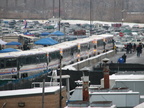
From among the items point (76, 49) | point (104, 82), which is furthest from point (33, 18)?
point (104, 82)

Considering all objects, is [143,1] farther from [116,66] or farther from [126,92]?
[126,92]

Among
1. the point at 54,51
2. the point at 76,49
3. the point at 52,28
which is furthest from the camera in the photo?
the point at 52,28

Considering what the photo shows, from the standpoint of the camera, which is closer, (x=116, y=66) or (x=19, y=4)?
(x=116, y=66)

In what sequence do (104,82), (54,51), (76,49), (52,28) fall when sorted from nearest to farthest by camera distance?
1. (104,82)
2. (54,51)
3. (76,49)
4. (52,28)

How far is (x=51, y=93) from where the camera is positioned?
75.0ft

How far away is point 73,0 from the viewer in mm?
149375

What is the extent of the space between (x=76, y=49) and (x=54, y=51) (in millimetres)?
5954

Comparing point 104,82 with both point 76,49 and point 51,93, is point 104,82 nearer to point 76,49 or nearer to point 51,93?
point 51,93

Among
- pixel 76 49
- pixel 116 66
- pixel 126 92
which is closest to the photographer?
pixel 126 92

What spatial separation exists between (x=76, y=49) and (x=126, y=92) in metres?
28.1

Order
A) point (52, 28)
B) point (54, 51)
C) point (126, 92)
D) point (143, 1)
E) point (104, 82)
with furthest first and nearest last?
point (143, 1) < point (52, 28) < point (54, 51) < point (104, 82) < point (126, 92)

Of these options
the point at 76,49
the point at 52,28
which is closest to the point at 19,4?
the point at 52,28

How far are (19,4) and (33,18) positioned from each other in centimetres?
567

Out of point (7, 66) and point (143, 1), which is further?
point (143, 1)
